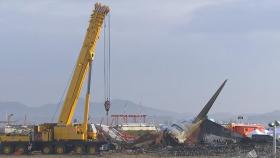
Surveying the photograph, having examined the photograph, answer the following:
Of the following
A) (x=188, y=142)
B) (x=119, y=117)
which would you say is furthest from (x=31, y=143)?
(x=119, y=117)

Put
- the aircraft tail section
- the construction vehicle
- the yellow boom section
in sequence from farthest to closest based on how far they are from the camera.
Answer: the aircraft tail section
the yellow boom section
the construction vehicle

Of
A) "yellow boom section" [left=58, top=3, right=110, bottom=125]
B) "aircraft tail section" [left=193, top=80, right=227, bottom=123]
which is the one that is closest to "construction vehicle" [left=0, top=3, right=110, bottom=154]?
"yellow boom section" [left=58, top=3, right=110, bottom=125]

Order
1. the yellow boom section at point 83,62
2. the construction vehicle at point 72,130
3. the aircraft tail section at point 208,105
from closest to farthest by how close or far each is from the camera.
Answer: the construction vehicle at point 72,130, the yellow boom section at point 83,62, the aircraft tail section at point 208,105

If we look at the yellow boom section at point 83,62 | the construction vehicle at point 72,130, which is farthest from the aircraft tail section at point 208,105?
the yellow boom section at point 83,62

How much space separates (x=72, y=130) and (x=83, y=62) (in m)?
5.79

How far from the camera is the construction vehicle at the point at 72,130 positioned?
53156 millimetres

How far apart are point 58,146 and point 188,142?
1389cm

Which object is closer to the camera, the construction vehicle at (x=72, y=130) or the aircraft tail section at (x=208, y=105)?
the construction vehicle at (x=72, y=130)

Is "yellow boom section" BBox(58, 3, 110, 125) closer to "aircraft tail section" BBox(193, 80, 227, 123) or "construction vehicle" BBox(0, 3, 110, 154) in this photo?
"construction vehicle" BBox(0, 3, 110, 154)

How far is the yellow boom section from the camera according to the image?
54.1 m

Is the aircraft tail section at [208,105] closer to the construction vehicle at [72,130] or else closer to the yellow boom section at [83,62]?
the construction vehicle at [72,130]

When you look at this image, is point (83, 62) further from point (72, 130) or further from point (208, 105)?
point (208, 105)

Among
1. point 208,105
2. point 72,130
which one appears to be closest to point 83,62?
point 72,130

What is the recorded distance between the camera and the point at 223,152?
5328 centimetres
